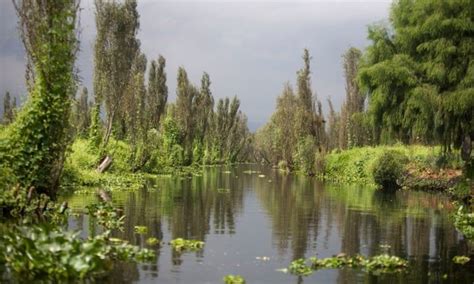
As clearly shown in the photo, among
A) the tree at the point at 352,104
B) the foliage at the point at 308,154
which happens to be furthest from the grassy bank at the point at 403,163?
the tree at the point at 352,104

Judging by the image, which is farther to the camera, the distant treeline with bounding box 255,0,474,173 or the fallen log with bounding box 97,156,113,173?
the fallen log with bounding box 97,156,113,173

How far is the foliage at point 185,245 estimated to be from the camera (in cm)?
1140

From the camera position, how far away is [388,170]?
117 feet

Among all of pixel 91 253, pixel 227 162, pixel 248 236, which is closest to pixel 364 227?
pixel 248 236

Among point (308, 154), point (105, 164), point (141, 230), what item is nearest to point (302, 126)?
point (308, 154)

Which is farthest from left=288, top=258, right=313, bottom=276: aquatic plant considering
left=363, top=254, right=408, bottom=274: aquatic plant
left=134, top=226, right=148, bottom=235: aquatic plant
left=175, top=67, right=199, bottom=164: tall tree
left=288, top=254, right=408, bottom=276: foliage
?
left=175, top=67, right=199, bottom=164: tall tree

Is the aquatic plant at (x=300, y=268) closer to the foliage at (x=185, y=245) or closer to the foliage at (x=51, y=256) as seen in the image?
the foliage at (x=185, y=245)

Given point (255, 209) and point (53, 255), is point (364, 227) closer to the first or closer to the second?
point (255, 209)

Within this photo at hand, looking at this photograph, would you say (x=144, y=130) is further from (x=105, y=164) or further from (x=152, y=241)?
(x=152, y=241)

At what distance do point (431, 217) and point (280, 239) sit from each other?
7.83 metres

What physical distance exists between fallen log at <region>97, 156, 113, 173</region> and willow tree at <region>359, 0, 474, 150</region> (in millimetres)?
14667

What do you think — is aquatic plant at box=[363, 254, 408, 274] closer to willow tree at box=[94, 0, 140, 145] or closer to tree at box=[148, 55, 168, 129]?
willow tree at box=[94, 0, 140, 145]

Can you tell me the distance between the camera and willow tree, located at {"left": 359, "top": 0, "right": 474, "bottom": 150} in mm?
23422

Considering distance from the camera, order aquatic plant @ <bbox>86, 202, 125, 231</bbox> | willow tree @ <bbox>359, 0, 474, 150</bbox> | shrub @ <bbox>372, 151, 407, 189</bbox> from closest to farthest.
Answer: aquatic plant @ <bbox>86, 202, 125, 231</bbox>, willow tree @ <bbox>359, 0, 474, 150</bbox>, shrub @ <bbox>372, 151, 407, 189</bbox>
